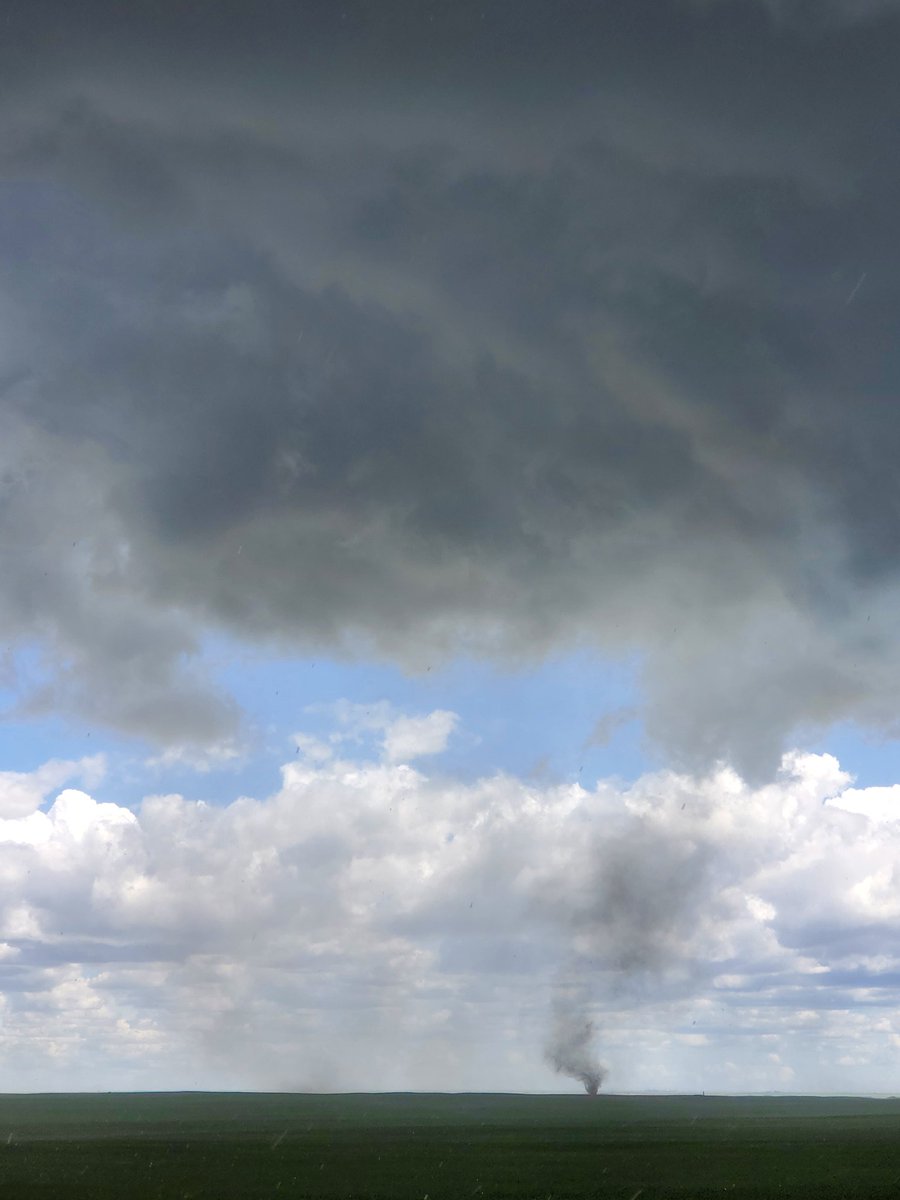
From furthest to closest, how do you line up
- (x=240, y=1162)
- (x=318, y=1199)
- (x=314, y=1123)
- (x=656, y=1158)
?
(x=314, y=1123) → (x=656, y=1158) → (x=240, y=1162) → (x=318, y=1199)

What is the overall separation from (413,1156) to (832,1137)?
59191mm

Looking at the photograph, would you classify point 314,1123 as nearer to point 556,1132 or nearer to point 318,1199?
point 556,1132

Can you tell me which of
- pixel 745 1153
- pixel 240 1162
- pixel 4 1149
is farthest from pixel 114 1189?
pixel 745 1153

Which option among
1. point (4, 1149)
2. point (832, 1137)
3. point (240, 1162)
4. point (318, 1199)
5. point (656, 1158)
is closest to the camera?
point (318, 1199)

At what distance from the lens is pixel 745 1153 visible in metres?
105

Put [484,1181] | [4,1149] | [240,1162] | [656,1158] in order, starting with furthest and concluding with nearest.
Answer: [4,1149], [656,1158], [240,1162], [484,1181]

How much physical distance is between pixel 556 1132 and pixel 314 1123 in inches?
1824

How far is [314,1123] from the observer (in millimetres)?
178125

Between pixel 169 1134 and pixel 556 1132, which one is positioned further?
pixel 556 1132

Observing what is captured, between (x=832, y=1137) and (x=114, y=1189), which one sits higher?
(x=114, y=1189)

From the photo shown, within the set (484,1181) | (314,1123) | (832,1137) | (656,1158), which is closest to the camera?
(484,1181)

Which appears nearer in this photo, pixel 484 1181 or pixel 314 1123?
pixel 484 1181

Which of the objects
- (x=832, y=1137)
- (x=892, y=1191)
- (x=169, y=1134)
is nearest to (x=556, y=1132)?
(x=832, y=1137)

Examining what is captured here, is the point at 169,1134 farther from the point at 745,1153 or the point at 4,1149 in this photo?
the point at 745,1153
